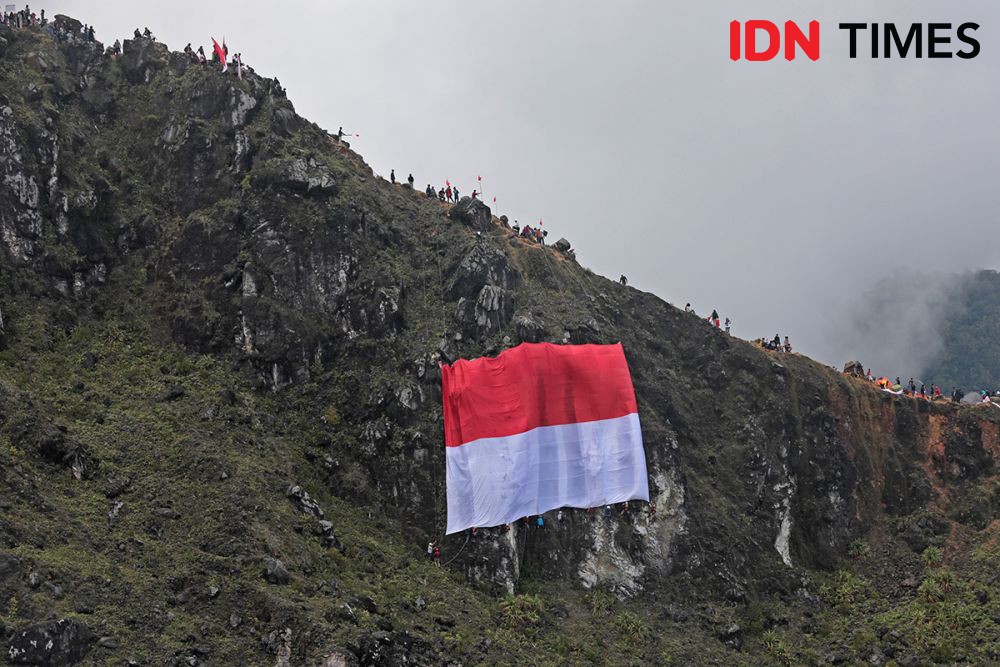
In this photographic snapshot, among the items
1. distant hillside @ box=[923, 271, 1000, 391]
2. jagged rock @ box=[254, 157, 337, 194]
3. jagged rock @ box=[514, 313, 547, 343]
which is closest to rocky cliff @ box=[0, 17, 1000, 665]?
jagged rock @ box=[254, 157, 337, 194]

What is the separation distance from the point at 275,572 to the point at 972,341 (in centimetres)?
9708

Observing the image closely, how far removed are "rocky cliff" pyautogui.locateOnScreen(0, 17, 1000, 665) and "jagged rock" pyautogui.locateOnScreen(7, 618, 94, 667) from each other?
0.24ft

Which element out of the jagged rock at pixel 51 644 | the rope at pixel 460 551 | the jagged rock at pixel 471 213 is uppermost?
the jagged rock at pixel 471 213

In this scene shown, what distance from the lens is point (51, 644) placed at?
26422mm

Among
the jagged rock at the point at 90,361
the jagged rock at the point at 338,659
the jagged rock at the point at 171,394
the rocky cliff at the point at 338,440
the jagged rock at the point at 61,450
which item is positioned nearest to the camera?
the jagged rock at the point at 338,659

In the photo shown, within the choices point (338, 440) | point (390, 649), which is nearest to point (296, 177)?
point (338, 440)

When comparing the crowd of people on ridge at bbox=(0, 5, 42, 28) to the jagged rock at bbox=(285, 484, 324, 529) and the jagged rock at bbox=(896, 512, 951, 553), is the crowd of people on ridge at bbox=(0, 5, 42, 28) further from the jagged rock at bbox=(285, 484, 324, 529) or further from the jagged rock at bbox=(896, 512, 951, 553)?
the jagged rock at bbox=(896, 512, 951, 553)

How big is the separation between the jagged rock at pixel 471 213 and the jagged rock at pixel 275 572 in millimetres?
28961

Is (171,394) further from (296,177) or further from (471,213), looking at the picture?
(471,213)

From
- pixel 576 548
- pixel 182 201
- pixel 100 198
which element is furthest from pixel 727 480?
pixel 100 198

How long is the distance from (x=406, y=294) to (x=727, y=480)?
70.8 feet

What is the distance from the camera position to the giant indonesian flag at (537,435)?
4128cm

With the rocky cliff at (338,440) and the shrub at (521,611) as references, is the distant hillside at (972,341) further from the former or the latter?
the shrub at (521,611)

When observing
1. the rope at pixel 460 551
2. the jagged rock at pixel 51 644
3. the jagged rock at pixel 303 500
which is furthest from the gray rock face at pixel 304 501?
the jagged rock at pixel 51 644
